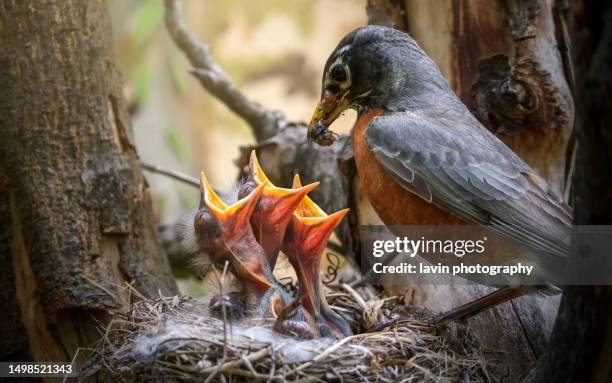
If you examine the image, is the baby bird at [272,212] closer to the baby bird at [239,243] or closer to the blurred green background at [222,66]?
the baby bird at [239,243]

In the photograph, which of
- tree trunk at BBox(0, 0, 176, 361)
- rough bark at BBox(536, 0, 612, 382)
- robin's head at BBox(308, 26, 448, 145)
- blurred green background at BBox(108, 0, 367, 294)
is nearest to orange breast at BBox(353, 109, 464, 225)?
robin's head at BBox(308, 26, 448, 145)

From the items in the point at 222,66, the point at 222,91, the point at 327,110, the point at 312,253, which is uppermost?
the point at 222,66

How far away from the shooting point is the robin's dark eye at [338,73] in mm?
3244

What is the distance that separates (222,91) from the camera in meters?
4.46

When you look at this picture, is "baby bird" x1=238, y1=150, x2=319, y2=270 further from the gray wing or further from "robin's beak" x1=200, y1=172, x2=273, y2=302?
the gray wing

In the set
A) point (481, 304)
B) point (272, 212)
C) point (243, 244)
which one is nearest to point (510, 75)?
point (481, 304)

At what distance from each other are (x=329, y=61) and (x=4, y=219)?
1.59 meters

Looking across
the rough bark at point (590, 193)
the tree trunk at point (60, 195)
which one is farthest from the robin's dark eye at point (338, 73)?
the rough bark at point (590, 193)

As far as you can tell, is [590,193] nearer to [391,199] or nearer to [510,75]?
[391,199]

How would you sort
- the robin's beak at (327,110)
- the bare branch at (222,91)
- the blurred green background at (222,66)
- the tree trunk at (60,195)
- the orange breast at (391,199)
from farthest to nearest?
the blurred green background at (222,66)
the bare branch at (222,91)
the robin's beak at (327,110)
the tree trunk at (60,195)
the orange breast at (391,199)

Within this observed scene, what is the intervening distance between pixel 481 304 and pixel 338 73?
1.16m

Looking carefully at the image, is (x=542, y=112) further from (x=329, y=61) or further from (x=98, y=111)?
(x=98, y=111)

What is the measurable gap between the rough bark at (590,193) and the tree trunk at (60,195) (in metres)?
1.88

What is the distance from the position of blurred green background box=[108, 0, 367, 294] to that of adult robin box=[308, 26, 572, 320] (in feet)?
9.25
